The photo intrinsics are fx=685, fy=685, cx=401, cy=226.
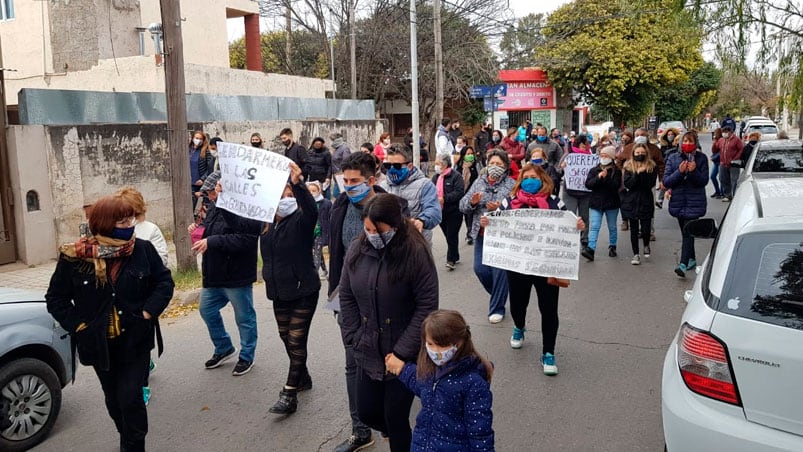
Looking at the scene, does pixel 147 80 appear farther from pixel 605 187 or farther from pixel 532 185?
pixel 532 185

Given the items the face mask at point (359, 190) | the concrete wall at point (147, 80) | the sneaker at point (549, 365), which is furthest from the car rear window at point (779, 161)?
the concrete wall at point (147, 80)

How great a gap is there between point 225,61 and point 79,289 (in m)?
21.1

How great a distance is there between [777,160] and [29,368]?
27.3 ft

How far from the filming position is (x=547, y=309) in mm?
5586

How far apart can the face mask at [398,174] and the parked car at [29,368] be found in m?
2.67

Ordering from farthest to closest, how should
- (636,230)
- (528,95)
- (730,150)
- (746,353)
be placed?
(528,95), (730,150), (636,230), (746,353)

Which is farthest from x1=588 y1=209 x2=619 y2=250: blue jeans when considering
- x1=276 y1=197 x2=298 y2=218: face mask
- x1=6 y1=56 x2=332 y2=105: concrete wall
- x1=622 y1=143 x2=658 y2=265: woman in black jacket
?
x1=6 y1=56 x2=332 y2=105: concrete wall

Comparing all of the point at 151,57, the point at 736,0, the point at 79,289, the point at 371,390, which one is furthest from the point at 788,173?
the point at 151,57

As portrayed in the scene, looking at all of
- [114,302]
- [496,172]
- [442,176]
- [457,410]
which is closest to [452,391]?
[457,410]

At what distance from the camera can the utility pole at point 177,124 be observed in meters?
8.90

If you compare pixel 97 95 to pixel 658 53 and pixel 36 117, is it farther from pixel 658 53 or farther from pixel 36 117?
pixel 658 53

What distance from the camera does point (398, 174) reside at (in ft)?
18.2

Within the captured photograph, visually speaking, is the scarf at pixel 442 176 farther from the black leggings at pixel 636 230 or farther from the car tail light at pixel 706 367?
the car tail light at pixel 706 367

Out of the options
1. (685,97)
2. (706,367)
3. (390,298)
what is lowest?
(706,367)
